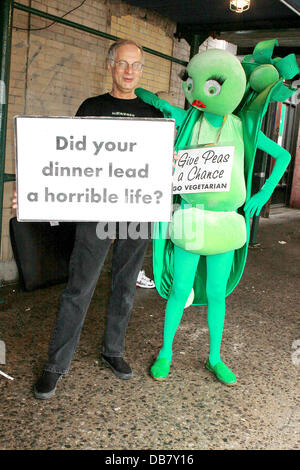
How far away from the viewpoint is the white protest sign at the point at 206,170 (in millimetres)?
2553

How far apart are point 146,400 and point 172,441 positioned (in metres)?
0.38

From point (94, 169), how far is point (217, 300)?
43.7 inches

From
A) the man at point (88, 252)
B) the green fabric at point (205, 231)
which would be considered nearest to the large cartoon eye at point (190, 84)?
the man at point (88, 252)

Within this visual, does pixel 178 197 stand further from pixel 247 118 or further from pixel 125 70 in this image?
pixel 125 70

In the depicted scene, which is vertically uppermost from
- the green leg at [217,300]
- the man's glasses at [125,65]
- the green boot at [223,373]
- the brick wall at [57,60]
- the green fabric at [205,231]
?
the brick wall at [57,60]

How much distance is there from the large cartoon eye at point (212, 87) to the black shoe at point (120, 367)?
1.66 m

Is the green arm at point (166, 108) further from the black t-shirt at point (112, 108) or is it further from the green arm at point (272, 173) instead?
the green arm at point (272, 173)

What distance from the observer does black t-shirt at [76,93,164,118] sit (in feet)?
8.03

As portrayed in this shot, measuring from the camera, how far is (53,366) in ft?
8.18

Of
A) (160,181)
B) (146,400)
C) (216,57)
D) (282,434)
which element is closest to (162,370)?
(146,400)

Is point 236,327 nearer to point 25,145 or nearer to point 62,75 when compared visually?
point 25,145

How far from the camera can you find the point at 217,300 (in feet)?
9.18

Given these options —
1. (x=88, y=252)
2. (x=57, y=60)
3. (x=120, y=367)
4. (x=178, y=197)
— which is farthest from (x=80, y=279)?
(x=57, y=60)

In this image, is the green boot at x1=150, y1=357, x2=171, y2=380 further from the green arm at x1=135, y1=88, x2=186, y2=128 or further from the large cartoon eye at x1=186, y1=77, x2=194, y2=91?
the large cartoon eye at x1=186, y1=77, x2=194, y2=91
